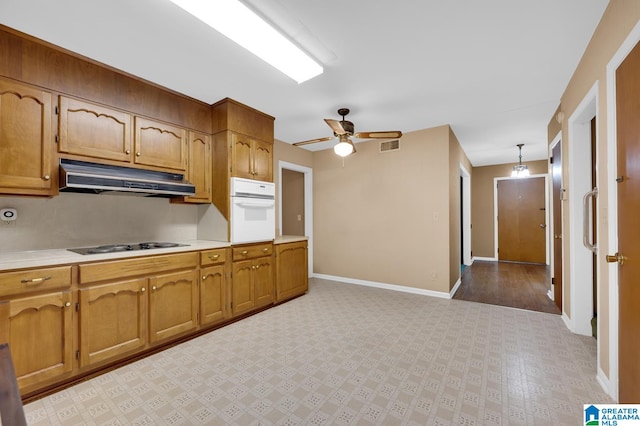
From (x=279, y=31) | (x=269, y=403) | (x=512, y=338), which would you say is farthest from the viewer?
(x=512, y=338)

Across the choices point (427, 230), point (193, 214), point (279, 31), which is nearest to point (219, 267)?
point (193, 214)

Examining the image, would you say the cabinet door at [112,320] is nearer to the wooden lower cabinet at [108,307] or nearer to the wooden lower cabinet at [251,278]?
the wooden lower cabinet at [108,307]

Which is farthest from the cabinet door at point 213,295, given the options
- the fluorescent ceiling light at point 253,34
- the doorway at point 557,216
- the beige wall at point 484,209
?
the beige wall at point 484,209

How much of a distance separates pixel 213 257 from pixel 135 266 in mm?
743

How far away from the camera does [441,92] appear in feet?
9.79

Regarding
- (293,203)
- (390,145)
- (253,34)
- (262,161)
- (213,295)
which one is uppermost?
(253,34)

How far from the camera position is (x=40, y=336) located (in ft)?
6.22

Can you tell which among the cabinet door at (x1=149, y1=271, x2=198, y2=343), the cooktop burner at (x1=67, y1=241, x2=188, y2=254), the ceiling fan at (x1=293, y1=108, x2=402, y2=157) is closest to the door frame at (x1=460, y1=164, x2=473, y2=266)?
the ceiling fan at (x1=293, y1=108, x2=402, y2=157)

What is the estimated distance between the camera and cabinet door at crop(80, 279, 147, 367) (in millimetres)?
2084

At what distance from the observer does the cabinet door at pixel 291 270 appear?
3.79m

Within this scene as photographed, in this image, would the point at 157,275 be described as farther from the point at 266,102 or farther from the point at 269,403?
the point at 266,102

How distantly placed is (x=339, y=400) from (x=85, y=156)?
285 cm

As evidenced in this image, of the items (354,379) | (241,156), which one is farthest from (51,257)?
(354,379)

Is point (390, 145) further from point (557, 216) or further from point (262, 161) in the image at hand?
point (557, 216)
